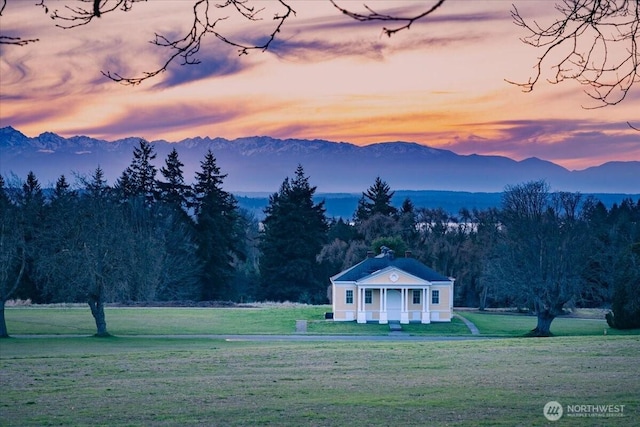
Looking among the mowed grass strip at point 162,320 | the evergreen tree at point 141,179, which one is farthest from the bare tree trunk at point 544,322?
the evergreen tree at point 141,179

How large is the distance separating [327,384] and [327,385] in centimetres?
19

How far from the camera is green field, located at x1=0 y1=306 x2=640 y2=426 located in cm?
1551

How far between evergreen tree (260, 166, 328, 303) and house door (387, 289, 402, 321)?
76.4 ft

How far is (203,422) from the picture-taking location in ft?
49.4

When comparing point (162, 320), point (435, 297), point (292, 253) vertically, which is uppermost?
point (292, 253)

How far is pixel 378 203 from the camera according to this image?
8762 centimetres

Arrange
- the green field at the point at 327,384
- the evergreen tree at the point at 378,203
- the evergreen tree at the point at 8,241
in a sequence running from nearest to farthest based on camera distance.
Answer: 1. the green field at the point at 327,384
2. the evergreen tree at the point at 8,241
3. the evergreen tree at the point at 378,203

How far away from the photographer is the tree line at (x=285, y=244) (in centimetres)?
4362

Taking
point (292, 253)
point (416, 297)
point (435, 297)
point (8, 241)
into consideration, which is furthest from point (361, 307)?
point (292, 253)

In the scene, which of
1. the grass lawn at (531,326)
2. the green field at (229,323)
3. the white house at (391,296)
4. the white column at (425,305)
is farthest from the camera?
the white column at (425,305)

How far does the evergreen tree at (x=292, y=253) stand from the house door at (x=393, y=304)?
23.3m

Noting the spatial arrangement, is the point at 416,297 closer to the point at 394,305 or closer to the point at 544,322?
the point at 394,305

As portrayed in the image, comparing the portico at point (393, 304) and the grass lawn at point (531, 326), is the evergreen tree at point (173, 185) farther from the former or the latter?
the grass lawn at point (531, 326)

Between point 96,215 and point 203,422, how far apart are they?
103ft
